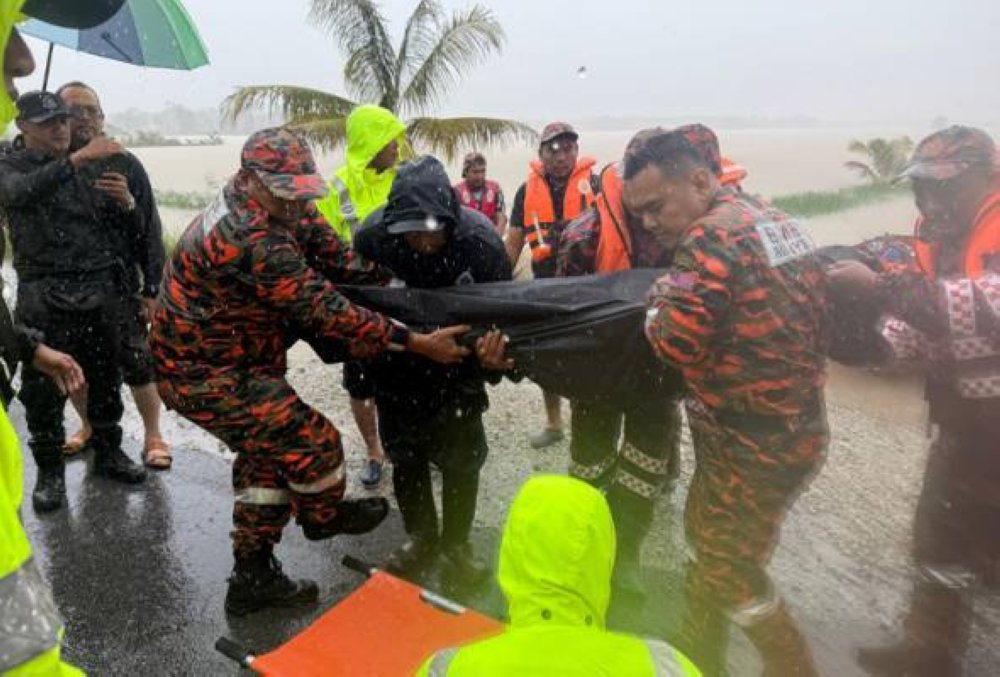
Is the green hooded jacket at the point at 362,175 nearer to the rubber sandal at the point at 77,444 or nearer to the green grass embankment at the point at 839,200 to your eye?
the rubber sandal at the point at 77,444

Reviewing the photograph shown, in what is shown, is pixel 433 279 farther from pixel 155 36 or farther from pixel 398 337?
pixel 155 36

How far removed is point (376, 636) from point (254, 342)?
4.03 feet

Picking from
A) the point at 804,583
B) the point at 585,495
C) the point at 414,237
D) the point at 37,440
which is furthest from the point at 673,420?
the point at 37,440

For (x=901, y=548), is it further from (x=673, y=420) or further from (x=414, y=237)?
(x=414, y=237)

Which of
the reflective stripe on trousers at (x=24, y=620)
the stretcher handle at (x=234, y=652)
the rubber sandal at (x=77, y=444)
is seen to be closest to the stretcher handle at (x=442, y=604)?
the stretcher handle at (x=234, y=652)

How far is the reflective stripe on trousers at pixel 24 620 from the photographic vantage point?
1.17 metres

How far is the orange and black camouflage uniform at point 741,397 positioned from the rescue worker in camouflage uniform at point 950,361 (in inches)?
18.0

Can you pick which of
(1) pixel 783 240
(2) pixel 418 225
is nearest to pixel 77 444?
(2) pixel 418 225

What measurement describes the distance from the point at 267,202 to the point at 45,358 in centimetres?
99

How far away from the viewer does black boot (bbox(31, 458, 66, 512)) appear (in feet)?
13.4

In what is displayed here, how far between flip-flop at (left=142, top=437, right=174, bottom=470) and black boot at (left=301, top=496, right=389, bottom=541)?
1869 millimetres

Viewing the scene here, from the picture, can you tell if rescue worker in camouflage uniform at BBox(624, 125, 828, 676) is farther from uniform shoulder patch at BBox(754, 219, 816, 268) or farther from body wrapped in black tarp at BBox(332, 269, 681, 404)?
body wrapped in black tarp at BBox(332, 269, 681, 404)

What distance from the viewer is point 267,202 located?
2752 millimetres

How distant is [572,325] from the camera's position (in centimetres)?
289
